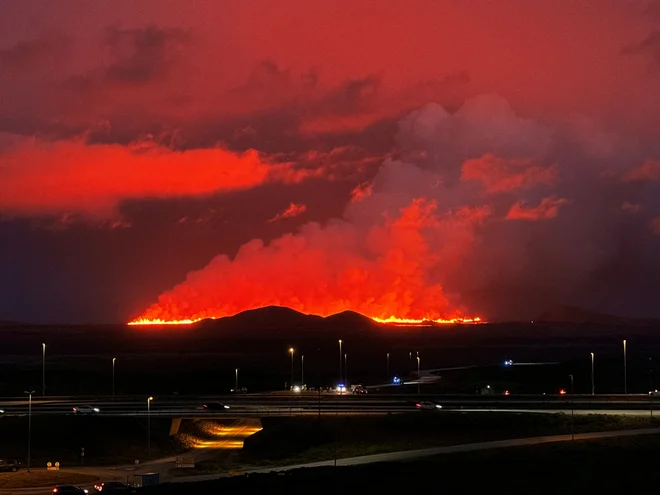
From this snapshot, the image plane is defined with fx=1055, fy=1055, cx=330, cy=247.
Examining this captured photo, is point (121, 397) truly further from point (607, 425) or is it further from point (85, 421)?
A: point (607, 425)

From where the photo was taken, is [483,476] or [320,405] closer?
[483,476]

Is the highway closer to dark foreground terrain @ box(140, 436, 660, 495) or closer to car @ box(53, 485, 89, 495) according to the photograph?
car @ box(53, 485, 89, 495)

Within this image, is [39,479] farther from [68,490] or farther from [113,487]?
[113,487]

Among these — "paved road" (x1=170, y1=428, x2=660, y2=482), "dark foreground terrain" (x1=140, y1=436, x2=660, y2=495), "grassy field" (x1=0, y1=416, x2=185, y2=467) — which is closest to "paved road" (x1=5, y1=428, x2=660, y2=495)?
"paved road" (x1=170, y1=428, x2=660, y2=482)

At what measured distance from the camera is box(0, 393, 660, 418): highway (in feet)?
306

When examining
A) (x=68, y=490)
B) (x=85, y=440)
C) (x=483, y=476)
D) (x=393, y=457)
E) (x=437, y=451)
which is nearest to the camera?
(x=483, y=476)

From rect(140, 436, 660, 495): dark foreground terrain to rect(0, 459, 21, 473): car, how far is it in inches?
789

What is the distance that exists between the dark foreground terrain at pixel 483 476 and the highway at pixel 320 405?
25598mm

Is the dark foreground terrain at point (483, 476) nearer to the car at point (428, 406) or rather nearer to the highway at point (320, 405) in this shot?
the highway at point (320, 405)

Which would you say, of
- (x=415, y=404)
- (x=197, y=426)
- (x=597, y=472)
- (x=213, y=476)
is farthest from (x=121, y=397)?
(x=597, y=472)

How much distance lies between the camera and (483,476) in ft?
189

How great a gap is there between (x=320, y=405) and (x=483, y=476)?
43.8 meters

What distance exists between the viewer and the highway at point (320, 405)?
306ft

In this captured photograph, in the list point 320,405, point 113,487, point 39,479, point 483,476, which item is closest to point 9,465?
point 39,479
